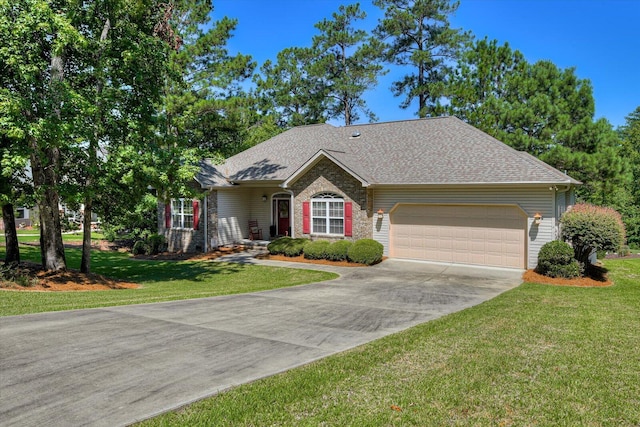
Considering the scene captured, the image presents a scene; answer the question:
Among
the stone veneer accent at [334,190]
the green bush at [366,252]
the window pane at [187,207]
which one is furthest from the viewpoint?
the window pane at [187,207]

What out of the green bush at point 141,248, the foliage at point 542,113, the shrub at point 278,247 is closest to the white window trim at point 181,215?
the green bush at point 141,248

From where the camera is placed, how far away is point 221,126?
960 inches

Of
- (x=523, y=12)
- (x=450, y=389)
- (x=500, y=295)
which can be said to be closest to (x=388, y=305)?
(x=500, y=295)

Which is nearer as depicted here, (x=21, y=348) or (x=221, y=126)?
(x=21, y=348)

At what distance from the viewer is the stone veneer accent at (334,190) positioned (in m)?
18.5

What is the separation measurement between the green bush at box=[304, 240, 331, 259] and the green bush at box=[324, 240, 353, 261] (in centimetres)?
26

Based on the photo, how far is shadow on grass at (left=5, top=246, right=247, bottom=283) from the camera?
16078mm

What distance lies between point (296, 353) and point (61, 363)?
309 centimetres

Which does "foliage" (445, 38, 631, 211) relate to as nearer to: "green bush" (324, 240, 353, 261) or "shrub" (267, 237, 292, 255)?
"green bush" (324, 240, 353, 261)

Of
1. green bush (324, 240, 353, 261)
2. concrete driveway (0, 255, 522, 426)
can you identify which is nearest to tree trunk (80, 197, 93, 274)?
concrete driveway (0, 255, 522, 426)

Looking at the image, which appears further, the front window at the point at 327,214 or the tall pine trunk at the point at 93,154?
the front window at the point at 327,214

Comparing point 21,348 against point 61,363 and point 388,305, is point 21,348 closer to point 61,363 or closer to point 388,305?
point 61,363

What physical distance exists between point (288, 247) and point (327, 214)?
7.38 ft

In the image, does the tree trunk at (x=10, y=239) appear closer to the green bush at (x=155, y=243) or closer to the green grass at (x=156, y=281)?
the green grass at (x=156, y=281)
